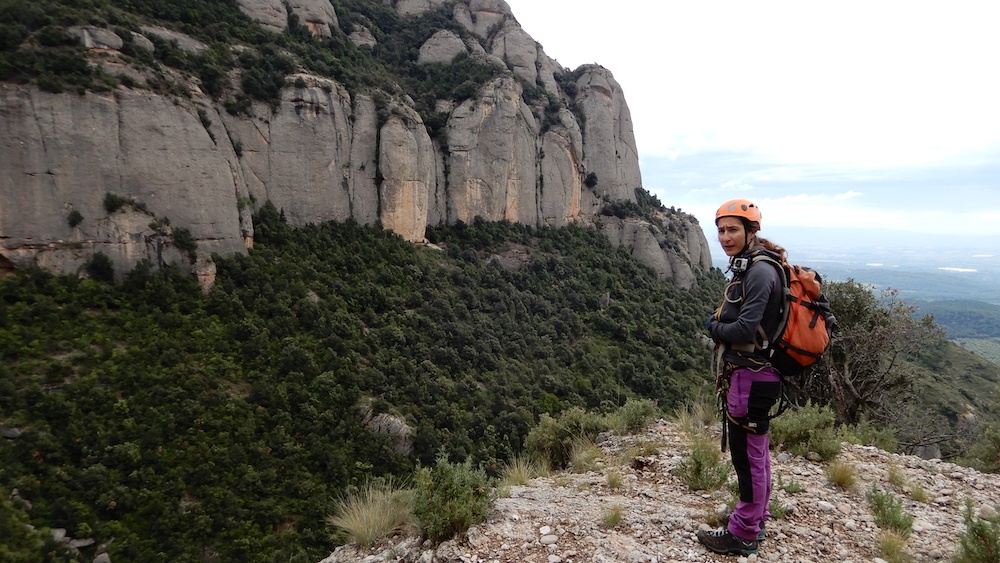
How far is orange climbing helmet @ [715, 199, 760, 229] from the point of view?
425cm

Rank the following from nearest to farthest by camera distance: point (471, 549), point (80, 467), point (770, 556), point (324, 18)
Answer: point (770, 556) → point (471, 549) → point (80, 467) → point (324, 18)

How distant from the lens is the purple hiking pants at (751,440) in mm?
3998

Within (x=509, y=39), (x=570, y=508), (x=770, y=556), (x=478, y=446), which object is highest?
(x=509, y=39)

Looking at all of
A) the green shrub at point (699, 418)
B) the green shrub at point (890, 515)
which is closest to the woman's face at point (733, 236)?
the green shrub at point (890, 515)

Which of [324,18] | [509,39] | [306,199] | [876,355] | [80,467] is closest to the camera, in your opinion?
[876,355]

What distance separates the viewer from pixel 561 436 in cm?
923

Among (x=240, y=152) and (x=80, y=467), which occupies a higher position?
(x=240, y=152)

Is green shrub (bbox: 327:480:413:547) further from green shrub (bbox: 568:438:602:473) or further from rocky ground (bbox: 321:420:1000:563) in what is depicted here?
green shrub (bbox: 568:438:602:473)

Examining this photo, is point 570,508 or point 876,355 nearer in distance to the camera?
point 570,508

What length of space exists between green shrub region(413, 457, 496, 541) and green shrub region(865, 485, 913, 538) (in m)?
4.23

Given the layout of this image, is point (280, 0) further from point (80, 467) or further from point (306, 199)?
point (80, 467)

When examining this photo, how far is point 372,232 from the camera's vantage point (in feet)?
101

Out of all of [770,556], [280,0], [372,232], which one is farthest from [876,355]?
[280,0]

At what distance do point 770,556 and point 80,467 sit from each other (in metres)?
17.3
